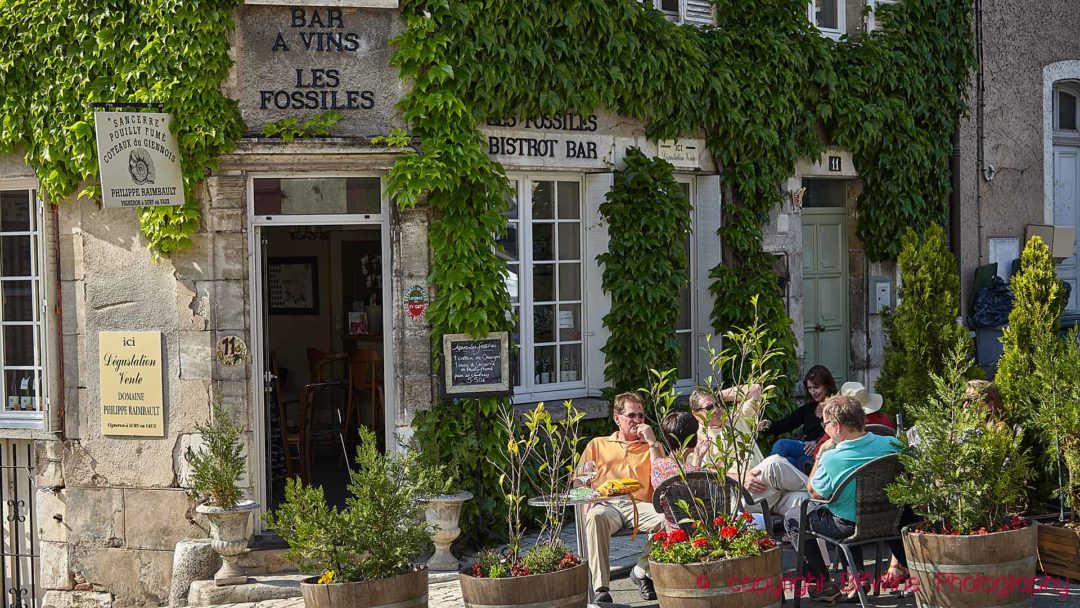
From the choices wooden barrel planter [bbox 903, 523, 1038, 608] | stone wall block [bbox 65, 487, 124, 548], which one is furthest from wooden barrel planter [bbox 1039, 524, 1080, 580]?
stone wall block [bbox 65, 487, 124, 548]

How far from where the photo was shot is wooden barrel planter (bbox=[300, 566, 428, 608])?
19.5 ft

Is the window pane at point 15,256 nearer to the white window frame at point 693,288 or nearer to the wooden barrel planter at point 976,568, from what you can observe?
the white window frame at point 693,288

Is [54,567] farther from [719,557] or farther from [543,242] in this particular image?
[719,557]

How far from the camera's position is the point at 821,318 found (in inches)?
449

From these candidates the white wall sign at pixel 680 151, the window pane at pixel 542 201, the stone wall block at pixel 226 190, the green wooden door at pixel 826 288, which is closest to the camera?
the stone wall block at pixel 226 190

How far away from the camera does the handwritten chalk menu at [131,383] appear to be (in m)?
8.65

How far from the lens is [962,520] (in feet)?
20.3

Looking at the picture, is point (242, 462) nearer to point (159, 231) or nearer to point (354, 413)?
point (159, 231)

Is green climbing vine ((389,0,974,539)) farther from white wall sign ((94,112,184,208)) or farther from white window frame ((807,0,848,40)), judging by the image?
white wall sign ((94,112,184,208))

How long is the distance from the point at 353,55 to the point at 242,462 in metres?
2.75

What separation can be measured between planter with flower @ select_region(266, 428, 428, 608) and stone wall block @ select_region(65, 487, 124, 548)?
3046 mm

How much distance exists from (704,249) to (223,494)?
433 centimetres

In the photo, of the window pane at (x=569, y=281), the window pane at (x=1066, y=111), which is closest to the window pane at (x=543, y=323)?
the window pane at (x=569, y=281)

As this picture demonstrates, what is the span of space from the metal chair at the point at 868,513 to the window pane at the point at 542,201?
358 centimetres
